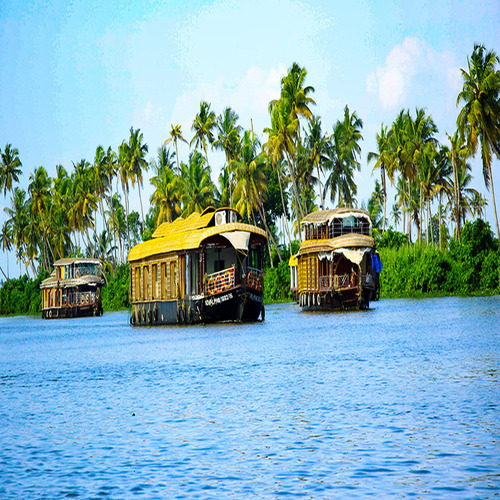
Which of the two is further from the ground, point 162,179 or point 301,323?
point 162,179

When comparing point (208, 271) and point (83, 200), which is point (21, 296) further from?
point (208, 271)

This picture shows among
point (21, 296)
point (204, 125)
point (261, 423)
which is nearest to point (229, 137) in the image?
point (204, 125)

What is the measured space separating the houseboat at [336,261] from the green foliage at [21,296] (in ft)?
149

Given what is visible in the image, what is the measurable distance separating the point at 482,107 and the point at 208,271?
22975 millimetres

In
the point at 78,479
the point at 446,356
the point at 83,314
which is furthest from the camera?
the point at 83,314

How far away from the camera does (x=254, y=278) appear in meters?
35.0

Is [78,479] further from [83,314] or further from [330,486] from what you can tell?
[83,314]

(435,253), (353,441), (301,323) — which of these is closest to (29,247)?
(435,253)

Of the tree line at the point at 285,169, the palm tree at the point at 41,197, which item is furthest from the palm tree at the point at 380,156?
the palm tree at the point at 41,197

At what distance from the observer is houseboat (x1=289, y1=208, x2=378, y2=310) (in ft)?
142

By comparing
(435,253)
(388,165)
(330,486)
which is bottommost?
(330,486)

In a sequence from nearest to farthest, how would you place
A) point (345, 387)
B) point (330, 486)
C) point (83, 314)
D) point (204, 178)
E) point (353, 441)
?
1. point (330, 486)
2. point (353, 441)
3. point (345, 387)
4. point (83, 314)
5. point (204, 178)

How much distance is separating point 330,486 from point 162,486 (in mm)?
1689

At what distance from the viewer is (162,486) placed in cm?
801
